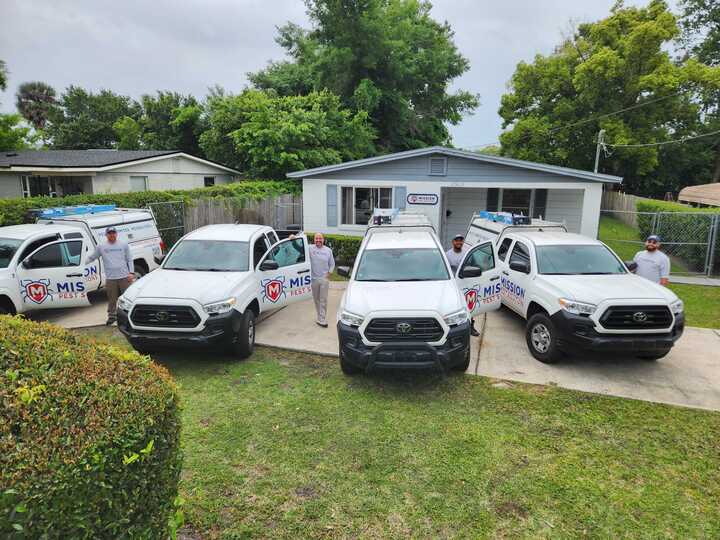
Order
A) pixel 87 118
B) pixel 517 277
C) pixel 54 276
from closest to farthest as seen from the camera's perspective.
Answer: pixel 517 277 → pixel 54 276 → pixel 87 118

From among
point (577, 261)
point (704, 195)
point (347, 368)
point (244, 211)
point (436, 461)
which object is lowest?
point (436, 461)

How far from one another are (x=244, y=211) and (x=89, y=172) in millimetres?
7284

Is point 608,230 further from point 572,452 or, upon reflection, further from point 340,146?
point 572,452

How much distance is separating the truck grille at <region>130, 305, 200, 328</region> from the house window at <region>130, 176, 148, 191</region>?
55.5ft

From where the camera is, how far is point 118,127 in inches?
1391

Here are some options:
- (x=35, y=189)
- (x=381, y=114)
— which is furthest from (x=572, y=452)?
(x=381, y=114)

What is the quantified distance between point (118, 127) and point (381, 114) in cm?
2084

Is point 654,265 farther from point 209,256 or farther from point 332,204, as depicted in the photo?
point 332,204

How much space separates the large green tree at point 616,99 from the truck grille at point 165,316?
3013 cm

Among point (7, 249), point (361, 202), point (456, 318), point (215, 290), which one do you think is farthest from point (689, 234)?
point (7, 249)

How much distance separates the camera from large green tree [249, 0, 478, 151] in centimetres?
2628

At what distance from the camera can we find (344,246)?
14305mm

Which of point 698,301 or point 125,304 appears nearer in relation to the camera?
point 125,304

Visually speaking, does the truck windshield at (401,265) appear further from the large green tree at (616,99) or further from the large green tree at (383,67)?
the large green tree at (616,99)
